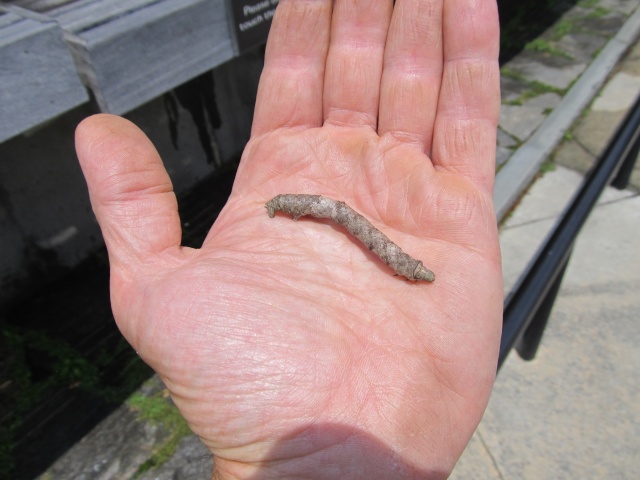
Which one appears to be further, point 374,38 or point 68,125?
point 68,125

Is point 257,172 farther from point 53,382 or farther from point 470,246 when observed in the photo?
point 53,382

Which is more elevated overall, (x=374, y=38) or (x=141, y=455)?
(x=374, y=38)

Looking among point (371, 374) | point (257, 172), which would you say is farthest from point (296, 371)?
point (257, 172)

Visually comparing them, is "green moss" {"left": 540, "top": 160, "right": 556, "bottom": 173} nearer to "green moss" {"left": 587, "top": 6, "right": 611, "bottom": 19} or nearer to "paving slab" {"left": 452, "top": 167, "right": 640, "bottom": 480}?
"paving slab" {"left": 452, "top": 167, "right": 640, "bottom": 480}

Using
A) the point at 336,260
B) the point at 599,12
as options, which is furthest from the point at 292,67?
the point at 599,12

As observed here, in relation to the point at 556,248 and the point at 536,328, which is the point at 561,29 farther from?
the point at 556,248

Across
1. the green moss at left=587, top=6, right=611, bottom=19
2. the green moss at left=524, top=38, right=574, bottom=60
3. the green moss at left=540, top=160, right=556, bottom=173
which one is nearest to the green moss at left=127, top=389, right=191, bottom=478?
the green moss at left=540, top=160, right=556, bottom=173
